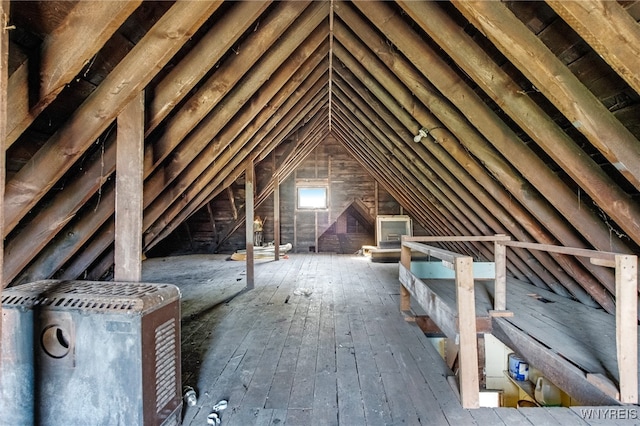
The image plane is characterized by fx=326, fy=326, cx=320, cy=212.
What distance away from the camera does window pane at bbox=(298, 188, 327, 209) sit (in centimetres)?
896

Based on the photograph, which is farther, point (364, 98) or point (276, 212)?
point (276, 212)

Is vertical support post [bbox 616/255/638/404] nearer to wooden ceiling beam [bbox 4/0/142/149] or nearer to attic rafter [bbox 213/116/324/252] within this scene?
wooden ceiling beam [bbox 4/0/142/149]

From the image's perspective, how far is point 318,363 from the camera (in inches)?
94.0

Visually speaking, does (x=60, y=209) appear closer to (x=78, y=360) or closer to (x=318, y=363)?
(x=78, y=360)

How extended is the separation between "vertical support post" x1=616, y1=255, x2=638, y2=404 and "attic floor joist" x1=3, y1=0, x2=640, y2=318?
551mm

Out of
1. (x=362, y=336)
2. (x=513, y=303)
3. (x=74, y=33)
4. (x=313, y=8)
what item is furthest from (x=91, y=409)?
(x=513, y=303)

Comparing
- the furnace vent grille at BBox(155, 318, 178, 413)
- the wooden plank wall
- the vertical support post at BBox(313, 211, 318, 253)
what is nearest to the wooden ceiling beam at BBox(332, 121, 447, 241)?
the wooden plank wall

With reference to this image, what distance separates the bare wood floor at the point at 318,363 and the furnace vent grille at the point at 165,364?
30 centimetres

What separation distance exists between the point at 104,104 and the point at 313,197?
24.1 ft

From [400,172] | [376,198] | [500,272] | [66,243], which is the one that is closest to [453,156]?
[500,272]

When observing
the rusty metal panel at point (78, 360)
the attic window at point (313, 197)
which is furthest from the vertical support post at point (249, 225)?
the attic window at point (313, 197)

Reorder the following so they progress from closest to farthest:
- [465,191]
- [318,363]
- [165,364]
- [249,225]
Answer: [165,364] → [318,363] → [465,191] → [249,225]

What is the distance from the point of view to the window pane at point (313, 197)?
8.96 m

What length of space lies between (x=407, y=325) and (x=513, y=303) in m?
1.38
